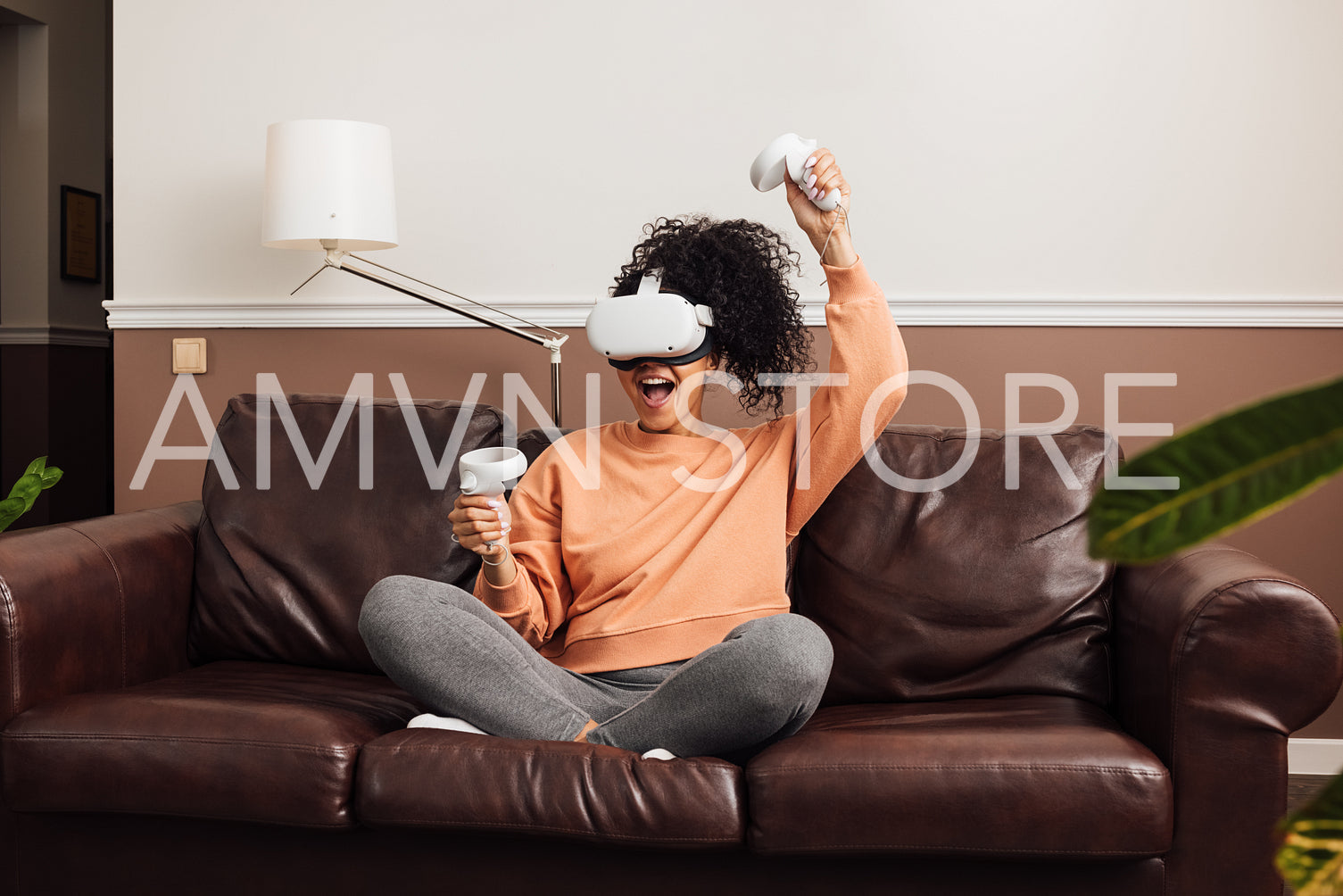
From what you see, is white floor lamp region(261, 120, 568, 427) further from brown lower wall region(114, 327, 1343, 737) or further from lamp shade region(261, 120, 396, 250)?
brown lower wall region(114, 327, 1343, 737)

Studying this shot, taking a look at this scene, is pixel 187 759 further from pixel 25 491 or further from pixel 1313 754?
pixel 1313 754

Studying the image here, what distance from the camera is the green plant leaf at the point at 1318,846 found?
0.83ft

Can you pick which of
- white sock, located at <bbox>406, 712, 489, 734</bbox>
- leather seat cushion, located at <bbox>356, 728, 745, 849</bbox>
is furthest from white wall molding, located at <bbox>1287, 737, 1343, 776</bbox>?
white sock, located at <bbox>406, 712, 489, 734</bbox>

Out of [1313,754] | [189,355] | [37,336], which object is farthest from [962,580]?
[37,336]

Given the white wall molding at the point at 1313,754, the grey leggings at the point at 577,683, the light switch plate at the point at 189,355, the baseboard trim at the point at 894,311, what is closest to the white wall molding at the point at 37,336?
the baseboard trim at the point at 894,311

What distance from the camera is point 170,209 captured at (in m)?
2.69

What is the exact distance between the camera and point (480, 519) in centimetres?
156

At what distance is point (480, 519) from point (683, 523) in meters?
0.37

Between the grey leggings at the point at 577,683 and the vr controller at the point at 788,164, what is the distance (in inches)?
27.1

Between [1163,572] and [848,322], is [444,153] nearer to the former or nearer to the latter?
[848,322]

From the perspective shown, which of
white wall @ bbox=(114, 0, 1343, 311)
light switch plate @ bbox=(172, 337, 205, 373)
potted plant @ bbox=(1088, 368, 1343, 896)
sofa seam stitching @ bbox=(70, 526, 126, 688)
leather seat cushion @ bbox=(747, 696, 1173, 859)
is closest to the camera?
potted plant @ bbox=(1088, 368, 1343, 896)

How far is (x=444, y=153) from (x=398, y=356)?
0.53 m

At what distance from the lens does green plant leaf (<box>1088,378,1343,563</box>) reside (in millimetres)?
224

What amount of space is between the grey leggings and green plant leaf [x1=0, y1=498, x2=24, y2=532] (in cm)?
88
